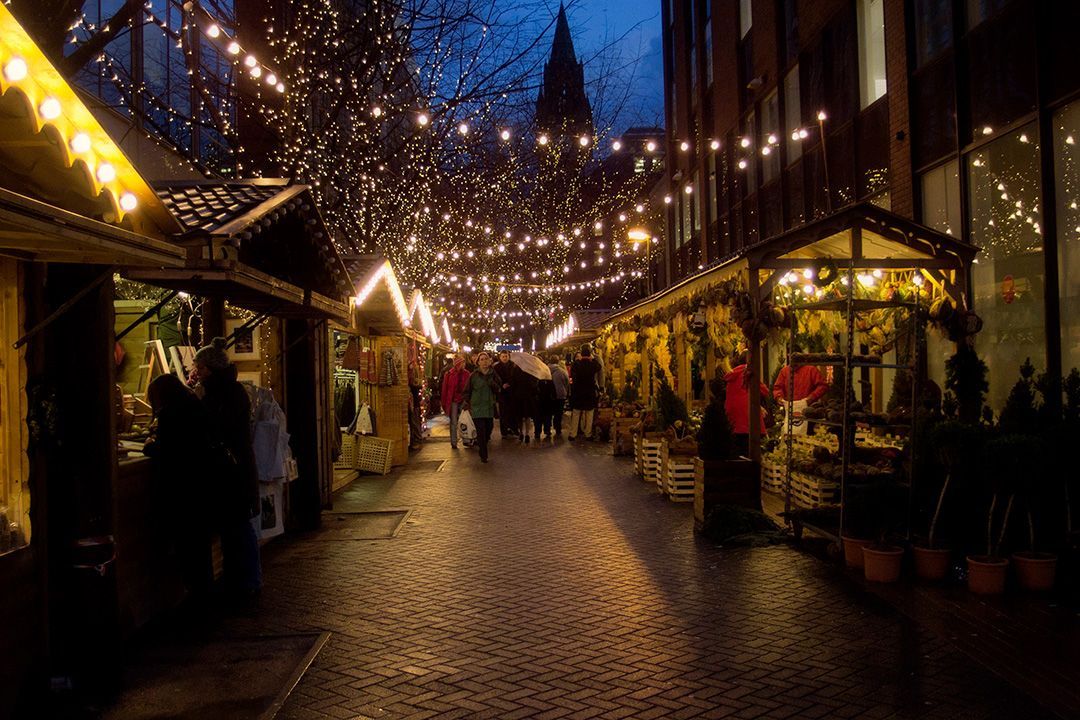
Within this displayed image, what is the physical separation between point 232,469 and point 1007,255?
28.5ft

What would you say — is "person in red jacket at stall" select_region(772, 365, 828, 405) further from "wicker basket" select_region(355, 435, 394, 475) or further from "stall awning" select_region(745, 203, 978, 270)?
"wicker basket" select_region(355, 435, 394, 475)

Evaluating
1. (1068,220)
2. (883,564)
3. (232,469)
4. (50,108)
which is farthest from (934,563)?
(50,108)

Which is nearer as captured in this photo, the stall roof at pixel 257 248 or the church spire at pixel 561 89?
the stall roof at pixel 257 248

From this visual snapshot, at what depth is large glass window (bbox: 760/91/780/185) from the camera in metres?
18.8

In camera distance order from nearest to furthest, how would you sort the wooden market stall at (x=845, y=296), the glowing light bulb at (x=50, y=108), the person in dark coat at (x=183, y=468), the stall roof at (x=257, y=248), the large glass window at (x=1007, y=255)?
1. the glowing light bulb at (x=50, y=108)
2. the stall roof at (x=257, y=248)
3. the person in dark coat at (x=183, y=468)
4. the wooden market stall at (x=845, y=296)
5. the large glass window at (x=1007, y=255)

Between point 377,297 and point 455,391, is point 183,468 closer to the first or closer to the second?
point 377,297

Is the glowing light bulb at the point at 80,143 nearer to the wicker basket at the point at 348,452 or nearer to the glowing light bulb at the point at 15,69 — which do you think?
the glowing light bulb at the point at 15,69

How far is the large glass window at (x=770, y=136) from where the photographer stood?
1875 centimetres

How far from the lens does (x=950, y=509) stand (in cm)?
693

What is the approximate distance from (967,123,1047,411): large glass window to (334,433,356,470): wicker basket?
363 inches

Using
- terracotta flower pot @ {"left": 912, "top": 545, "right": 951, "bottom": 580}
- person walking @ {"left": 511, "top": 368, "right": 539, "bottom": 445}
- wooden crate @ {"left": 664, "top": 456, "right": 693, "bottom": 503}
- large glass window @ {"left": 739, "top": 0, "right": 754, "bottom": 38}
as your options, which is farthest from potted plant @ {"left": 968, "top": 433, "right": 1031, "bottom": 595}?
large glass window @ {"left": 739, "top": 0, "right": 754, "bottom": 38}

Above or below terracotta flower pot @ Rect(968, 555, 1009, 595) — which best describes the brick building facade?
above

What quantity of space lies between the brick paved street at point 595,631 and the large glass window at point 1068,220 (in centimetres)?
383

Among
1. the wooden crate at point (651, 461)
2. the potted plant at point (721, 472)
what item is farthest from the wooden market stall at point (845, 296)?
the wooden crate at point (651, 461)
